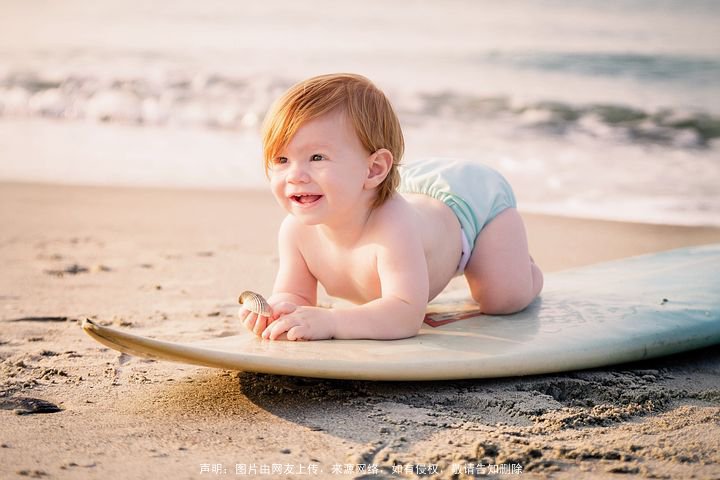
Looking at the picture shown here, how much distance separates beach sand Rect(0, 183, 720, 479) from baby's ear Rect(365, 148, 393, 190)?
0.60 meters

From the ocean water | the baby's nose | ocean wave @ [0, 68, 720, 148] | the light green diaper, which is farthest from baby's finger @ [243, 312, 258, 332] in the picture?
ocean wave @ [0, 68, 720, 148]

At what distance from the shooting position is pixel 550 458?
210 cm

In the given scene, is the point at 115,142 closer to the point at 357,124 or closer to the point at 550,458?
the point at 357,124

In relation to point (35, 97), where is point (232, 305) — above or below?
below

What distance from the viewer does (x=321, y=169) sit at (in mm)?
2580

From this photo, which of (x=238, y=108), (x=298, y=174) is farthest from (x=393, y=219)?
(x=238, y=108)

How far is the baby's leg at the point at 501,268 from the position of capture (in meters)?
3.07

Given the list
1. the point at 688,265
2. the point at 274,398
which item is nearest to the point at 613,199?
the point at 688,265

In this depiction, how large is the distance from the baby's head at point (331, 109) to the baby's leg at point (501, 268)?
2.08ft

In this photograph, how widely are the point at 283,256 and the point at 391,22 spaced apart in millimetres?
10650

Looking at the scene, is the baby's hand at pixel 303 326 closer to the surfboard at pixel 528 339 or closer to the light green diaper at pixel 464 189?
the surfboard at pixel 528 339

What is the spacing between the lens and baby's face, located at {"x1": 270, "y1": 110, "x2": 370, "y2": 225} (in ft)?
8.39

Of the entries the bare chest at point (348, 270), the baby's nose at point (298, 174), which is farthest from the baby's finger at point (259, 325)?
the baby's nose at point (298, 174)

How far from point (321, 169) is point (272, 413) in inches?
28.1
